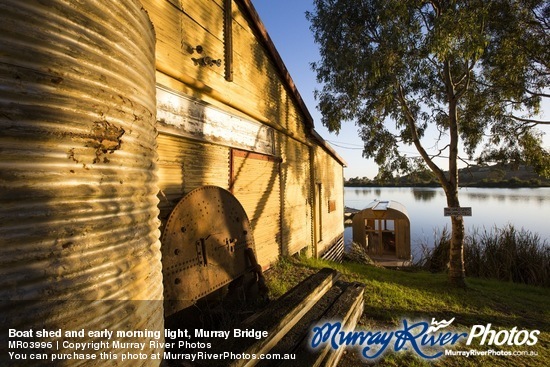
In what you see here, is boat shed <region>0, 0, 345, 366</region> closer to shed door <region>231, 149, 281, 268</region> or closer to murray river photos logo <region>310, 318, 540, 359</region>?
murray river photos logo <region>310, 318, 540, 359</region>

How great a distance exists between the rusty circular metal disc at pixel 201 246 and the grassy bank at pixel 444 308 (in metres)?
1.72

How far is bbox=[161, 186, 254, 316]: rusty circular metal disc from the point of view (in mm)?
3562

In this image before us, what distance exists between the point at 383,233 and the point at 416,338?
1845 cm

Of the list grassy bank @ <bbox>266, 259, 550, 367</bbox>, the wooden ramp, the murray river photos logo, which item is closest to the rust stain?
the wooden ramp

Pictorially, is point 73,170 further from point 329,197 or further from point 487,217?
point 487,217

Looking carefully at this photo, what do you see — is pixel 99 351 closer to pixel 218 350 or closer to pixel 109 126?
pixel 109 126

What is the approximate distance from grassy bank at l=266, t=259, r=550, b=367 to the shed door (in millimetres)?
666

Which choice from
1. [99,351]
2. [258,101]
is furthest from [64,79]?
[258,101]

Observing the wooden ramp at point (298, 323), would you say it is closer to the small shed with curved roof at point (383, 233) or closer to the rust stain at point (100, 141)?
the rust stain at point (100, 141)

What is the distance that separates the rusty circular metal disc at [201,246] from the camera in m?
3.56

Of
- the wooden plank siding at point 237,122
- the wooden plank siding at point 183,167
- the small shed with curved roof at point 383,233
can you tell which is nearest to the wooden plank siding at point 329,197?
the wooden plank siding at point 237,122

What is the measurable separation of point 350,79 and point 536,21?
627cm

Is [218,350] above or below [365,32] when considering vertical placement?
below

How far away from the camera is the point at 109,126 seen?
135 cm
